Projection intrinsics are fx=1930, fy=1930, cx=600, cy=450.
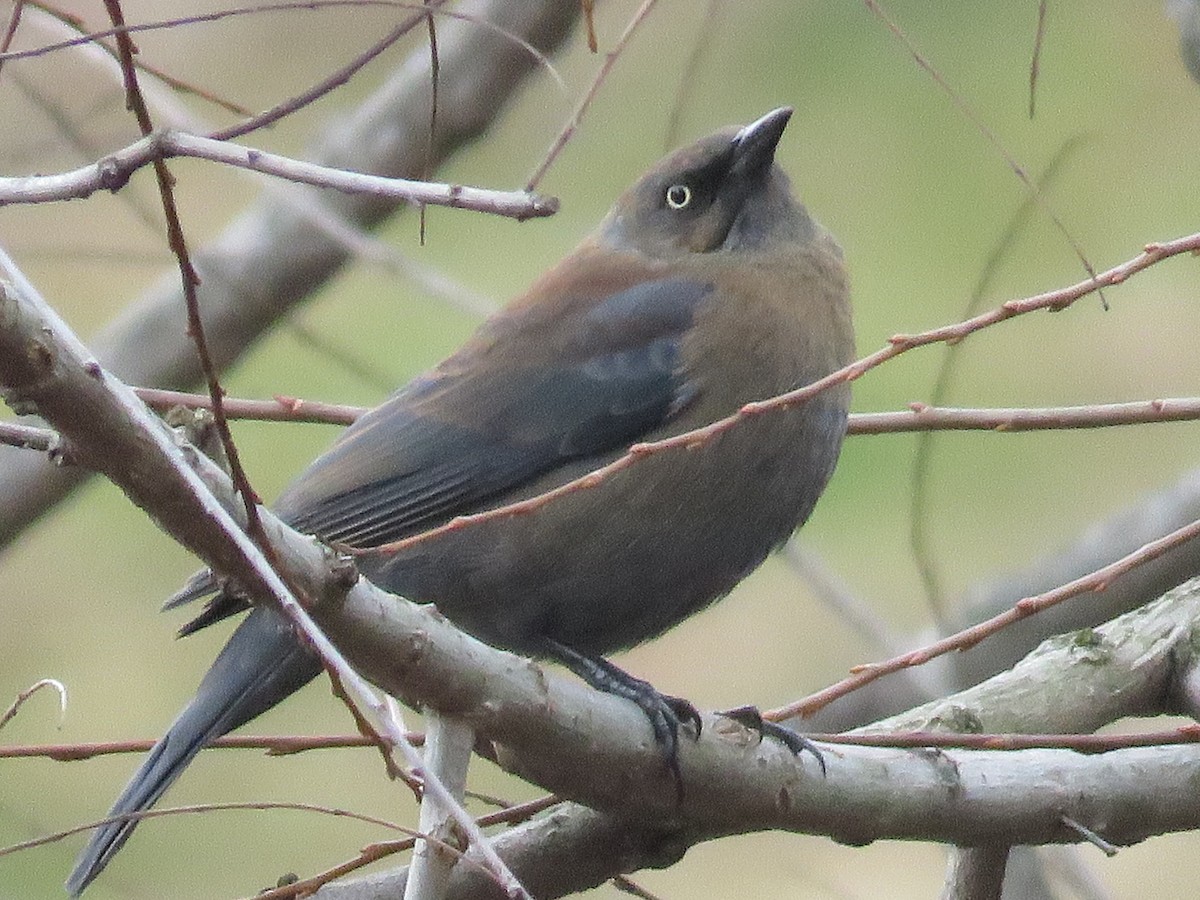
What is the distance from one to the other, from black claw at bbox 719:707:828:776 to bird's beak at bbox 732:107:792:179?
136cm

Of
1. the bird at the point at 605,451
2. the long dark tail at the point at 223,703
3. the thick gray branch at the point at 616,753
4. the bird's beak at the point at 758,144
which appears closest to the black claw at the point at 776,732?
the thick gray branch at the point at 616,753

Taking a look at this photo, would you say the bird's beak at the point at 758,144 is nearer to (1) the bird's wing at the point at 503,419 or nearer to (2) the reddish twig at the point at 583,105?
(1) the bird's wing at the point at 503,419

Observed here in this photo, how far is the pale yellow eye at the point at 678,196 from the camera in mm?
3992

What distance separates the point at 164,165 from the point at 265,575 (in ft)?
1.25

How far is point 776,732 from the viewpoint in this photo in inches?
111

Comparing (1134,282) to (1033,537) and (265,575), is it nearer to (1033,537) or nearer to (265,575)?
(1033,537)

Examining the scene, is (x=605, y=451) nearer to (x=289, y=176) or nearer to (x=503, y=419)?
(x=503, y=419)

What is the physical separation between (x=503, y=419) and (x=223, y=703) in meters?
0.80

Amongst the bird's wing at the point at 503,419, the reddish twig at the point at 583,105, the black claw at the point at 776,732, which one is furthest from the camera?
the bird's wing at the point at 503,419

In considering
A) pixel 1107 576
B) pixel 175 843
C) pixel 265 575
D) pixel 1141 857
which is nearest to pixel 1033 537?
pixel 1141 857

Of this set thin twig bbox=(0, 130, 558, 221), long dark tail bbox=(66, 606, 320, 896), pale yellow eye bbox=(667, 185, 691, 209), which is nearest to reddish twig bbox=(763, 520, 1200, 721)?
thin twig bbox=(0, 130, 558, 221)

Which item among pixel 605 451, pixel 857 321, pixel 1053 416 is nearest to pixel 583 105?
pixel 1053 416

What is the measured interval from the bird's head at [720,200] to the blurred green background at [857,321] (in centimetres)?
236

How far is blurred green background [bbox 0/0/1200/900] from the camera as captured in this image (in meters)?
6.45
